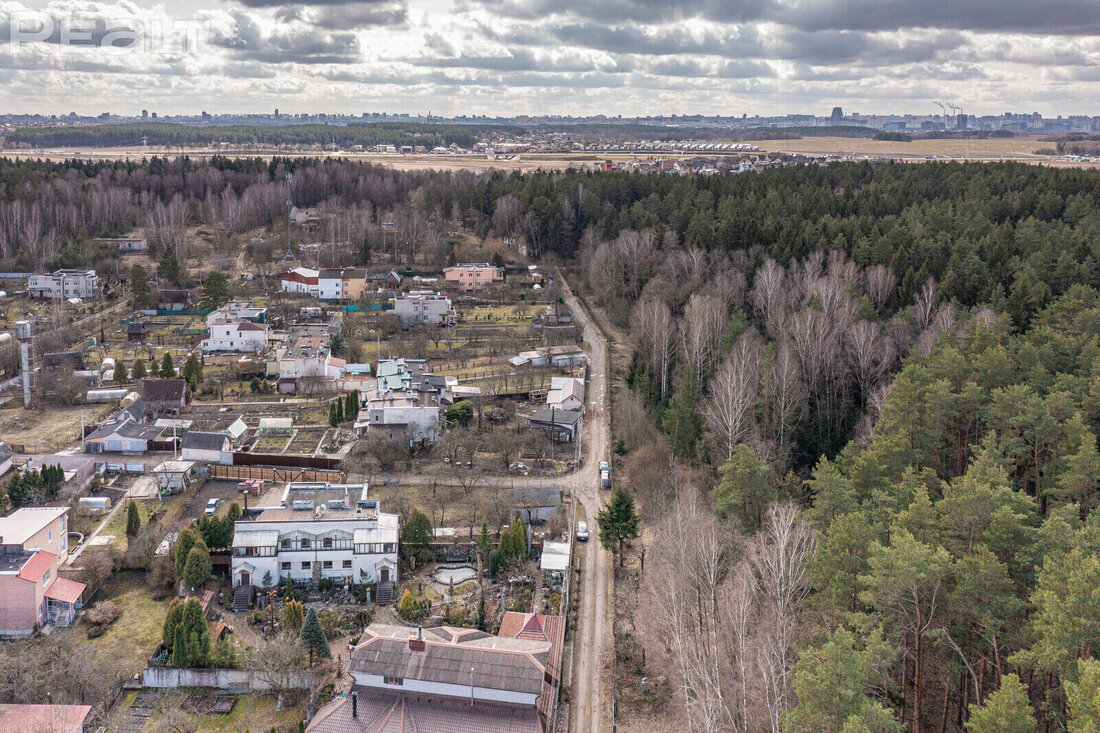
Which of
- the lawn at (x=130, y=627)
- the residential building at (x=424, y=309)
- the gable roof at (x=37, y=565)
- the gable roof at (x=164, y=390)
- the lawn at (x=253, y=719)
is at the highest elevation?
the residential building at (x=424, y=309)

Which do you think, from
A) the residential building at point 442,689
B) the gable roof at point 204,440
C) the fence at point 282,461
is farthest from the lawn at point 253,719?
the gable roof at point 204,440

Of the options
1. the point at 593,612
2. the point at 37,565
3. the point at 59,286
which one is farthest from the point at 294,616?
the point at 59,286

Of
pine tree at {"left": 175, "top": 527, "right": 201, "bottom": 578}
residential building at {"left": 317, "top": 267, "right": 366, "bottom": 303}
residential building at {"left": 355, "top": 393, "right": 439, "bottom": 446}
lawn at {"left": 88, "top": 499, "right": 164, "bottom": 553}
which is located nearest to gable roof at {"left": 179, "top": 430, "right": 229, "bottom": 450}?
lawn at {"left": 88, "top": 499, "right": 164, "bottom": 553}

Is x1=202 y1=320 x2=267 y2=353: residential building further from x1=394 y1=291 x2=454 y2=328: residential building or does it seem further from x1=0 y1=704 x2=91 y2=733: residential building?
x1=0 y1=704 x2=91 y2=733: residential building

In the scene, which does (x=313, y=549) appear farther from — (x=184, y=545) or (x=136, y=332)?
(x=136, y=332)

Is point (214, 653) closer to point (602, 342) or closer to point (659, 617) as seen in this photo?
point (659, 617)

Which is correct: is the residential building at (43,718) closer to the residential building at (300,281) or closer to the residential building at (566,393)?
the residential building at (566,393)

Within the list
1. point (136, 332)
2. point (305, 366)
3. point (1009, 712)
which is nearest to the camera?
point (1009, 712)
